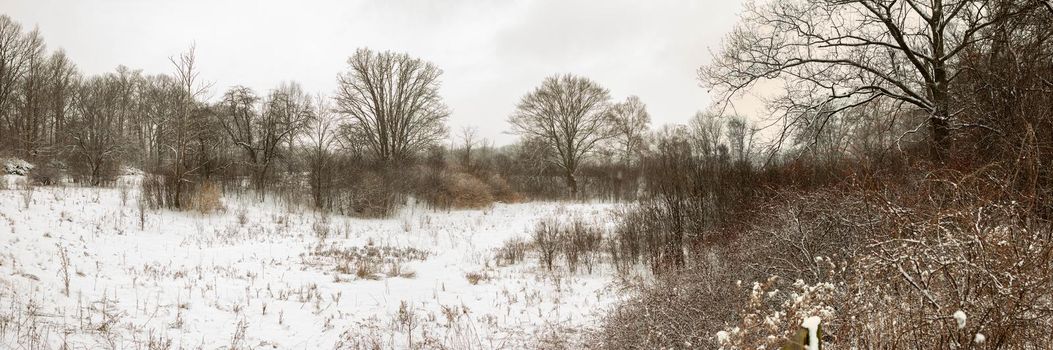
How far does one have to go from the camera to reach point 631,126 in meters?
36.5

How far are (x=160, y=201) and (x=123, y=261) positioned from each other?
727 centimetres

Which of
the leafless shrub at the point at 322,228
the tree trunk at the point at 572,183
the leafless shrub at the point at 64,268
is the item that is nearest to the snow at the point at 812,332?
the leafless shrub at the point at 64,268

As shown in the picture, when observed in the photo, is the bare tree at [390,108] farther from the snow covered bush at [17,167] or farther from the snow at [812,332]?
the snow at [812,332]

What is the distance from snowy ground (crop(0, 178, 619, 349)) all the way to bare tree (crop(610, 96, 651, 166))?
24.4 metres

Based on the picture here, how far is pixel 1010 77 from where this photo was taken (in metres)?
5.97

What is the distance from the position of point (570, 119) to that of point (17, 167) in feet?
91.2

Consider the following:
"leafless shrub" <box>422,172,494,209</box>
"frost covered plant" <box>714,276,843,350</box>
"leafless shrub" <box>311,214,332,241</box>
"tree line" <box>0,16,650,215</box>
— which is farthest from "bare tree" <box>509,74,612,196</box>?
"frost covered plant" <box>714,276,843,350</box>

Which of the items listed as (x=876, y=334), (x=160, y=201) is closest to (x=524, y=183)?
(x=160, y=201)

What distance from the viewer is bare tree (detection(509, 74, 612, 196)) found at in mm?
32344

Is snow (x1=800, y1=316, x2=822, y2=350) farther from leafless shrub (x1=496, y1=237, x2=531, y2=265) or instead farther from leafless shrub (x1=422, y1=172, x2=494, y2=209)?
leafless shrub (x1=422, y1=172, x2=494, y2=209)

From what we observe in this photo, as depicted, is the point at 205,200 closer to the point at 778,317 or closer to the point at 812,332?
the point at 778,317

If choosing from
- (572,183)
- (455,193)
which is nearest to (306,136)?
(455,193)

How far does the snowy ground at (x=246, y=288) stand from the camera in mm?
5289

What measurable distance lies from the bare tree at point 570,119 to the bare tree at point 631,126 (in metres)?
2.95
